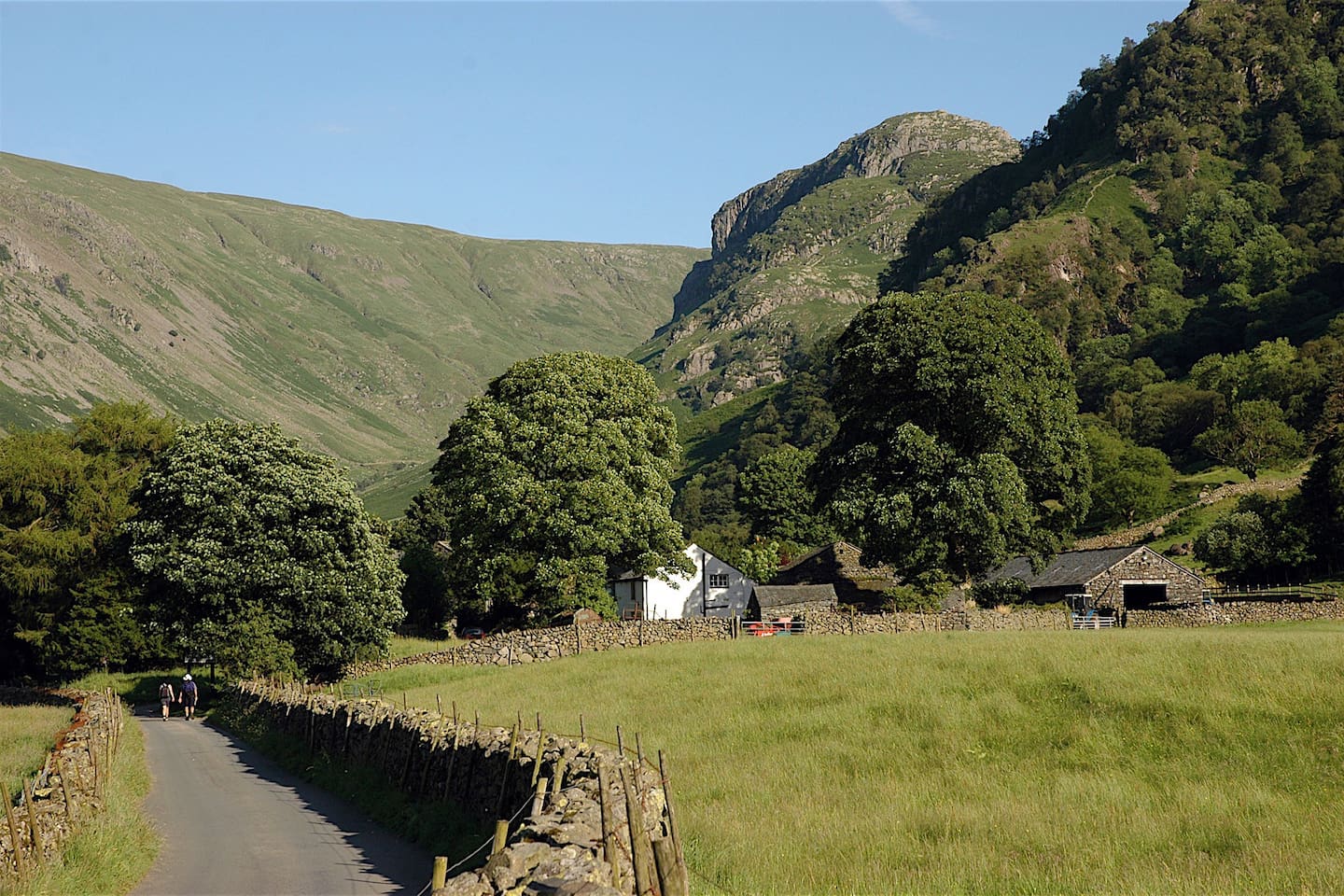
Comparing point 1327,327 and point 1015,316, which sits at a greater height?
point 1327,327

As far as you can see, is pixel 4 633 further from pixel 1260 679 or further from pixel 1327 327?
pixel 1327 327

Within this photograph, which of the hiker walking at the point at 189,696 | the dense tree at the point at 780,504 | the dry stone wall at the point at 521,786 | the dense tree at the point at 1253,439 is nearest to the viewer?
the dry stone wall at the point at 521,786

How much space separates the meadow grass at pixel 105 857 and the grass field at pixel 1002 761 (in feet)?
32.3

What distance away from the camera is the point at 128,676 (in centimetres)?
6700

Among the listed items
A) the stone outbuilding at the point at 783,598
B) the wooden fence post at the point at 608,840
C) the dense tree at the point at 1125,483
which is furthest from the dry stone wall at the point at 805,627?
the dense tree at the point at 1125,483

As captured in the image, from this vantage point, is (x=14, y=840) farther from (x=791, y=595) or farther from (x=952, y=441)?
(x=791, y=595)

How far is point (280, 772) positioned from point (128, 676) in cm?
3833

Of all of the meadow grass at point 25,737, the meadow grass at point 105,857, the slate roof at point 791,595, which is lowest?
the meadow grass at point 105,857

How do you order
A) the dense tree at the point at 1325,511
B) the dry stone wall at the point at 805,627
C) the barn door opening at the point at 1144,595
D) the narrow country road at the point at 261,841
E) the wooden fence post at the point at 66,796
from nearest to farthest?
the narrow country road at the point at 261,841, the wooden fence post at the point at 66,796, the dry stone wall at the point at 805,627, the barn door opening at the point at 1144,595, the dense tree at the point at 1325,511

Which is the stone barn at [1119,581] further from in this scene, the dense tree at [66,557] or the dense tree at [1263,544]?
the dense tree at [66,557]

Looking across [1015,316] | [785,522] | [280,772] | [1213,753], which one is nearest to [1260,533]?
[1015,316]

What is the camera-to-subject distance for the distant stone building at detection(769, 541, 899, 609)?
289 ft

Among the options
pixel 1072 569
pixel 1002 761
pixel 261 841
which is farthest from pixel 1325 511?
pixel 261 841

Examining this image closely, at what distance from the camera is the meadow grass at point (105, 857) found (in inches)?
727
